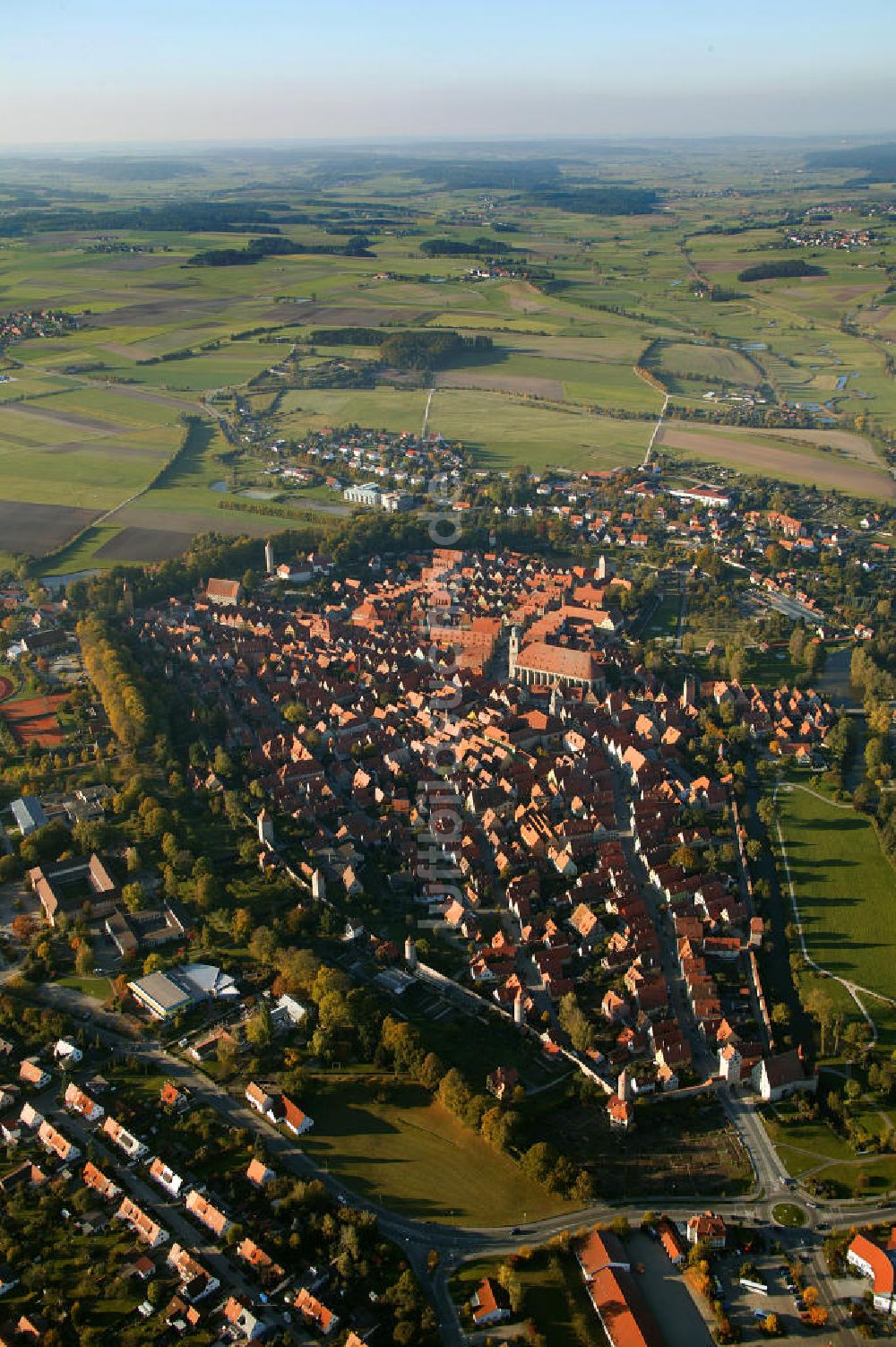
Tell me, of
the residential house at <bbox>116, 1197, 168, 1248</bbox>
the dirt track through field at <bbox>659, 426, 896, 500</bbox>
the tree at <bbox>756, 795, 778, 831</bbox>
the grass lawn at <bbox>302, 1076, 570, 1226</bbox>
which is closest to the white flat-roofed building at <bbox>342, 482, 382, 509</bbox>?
the dirt track through field at <bbox>659, 426, 896, 500</bbox>

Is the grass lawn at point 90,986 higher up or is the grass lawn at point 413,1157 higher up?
the grass lawn at point 90,986

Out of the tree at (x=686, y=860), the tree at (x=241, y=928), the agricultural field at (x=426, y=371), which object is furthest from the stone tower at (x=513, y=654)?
the agricultural field at (x=426, y=371)

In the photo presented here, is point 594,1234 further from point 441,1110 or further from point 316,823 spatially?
point 316,823

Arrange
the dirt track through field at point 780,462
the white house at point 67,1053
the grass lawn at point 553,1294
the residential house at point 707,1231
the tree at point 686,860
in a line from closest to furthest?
1. the grass lawn at point 553,1294
2. the residential house at point 707,1231
3. the white house at point 67,1053
4. the tree at point 686,860
5. the dirt track through field at point 780,462

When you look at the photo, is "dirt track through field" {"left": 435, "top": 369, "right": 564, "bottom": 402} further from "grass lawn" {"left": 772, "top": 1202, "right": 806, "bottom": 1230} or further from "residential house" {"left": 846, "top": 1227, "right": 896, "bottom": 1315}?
"residential house" {"left": 846, "top": 1227, "right": 896, "bottom": 1315}

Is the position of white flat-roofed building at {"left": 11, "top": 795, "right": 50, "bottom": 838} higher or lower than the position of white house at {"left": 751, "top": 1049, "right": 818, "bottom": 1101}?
higher

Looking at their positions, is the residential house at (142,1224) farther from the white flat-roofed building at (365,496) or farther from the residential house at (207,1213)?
the white flat-roofed building at (365,496)

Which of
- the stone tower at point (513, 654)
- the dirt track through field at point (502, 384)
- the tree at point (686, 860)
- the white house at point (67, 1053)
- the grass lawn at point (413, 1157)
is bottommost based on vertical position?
the grass lawn at point (413, 1157)

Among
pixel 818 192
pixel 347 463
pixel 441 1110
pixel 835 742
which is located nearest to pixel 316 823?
pixel 441 1110
